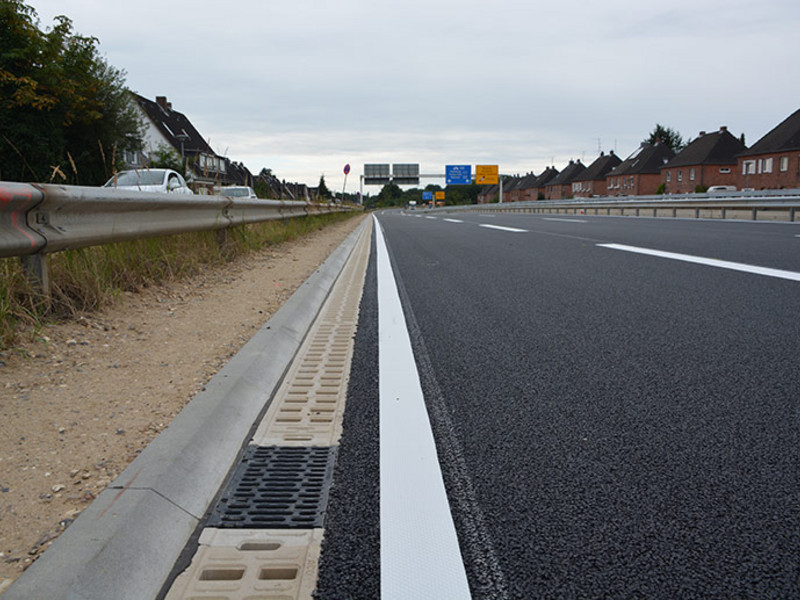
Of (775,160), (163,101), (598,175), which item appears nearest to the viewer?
(775,160)

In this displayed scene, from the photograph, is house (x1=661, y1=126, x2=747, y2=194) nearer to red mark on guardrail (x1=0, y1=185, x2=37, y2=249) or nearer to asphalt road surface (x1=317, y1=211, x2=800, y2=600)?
asphalt road surface (x1=317, y1=211, x2=800, y2=600)

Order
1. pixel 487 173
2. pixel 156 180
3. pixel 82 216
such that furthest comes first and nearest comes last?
1. pixel 487 173
2. pixel 156 180
3. pixel 82 216

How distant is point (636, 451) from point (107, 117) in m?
40.4

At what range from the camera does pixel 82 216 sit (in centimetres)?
433

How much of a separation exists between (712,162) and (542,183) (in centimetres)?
6367

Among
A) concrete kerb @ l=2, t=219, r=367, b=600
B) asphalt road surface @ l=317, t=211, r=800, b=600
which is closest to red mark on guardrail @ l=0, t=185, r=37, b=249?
concrete kerb @ l=2, t=219, r=367, b=600

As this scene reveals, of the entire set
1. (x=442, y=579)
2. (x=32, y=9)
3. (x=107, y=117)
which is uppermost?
(x=32, y=9)

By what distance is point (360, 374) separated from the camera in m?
3.64

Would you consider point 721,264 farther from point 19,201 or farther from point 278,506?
point 19,201

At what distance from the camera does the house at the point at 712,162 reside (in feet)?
240

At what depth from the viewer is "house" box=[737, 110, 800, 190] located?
190 feet

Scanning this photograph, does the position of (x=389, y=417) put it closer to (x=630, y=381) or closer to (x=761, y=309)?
(x=630, y=381)

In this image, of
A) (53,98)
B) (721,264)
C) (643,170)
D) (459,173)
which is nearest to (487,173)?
(459,173)

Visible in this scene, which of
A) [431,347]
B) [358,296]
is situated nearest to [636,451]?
[431,347]
